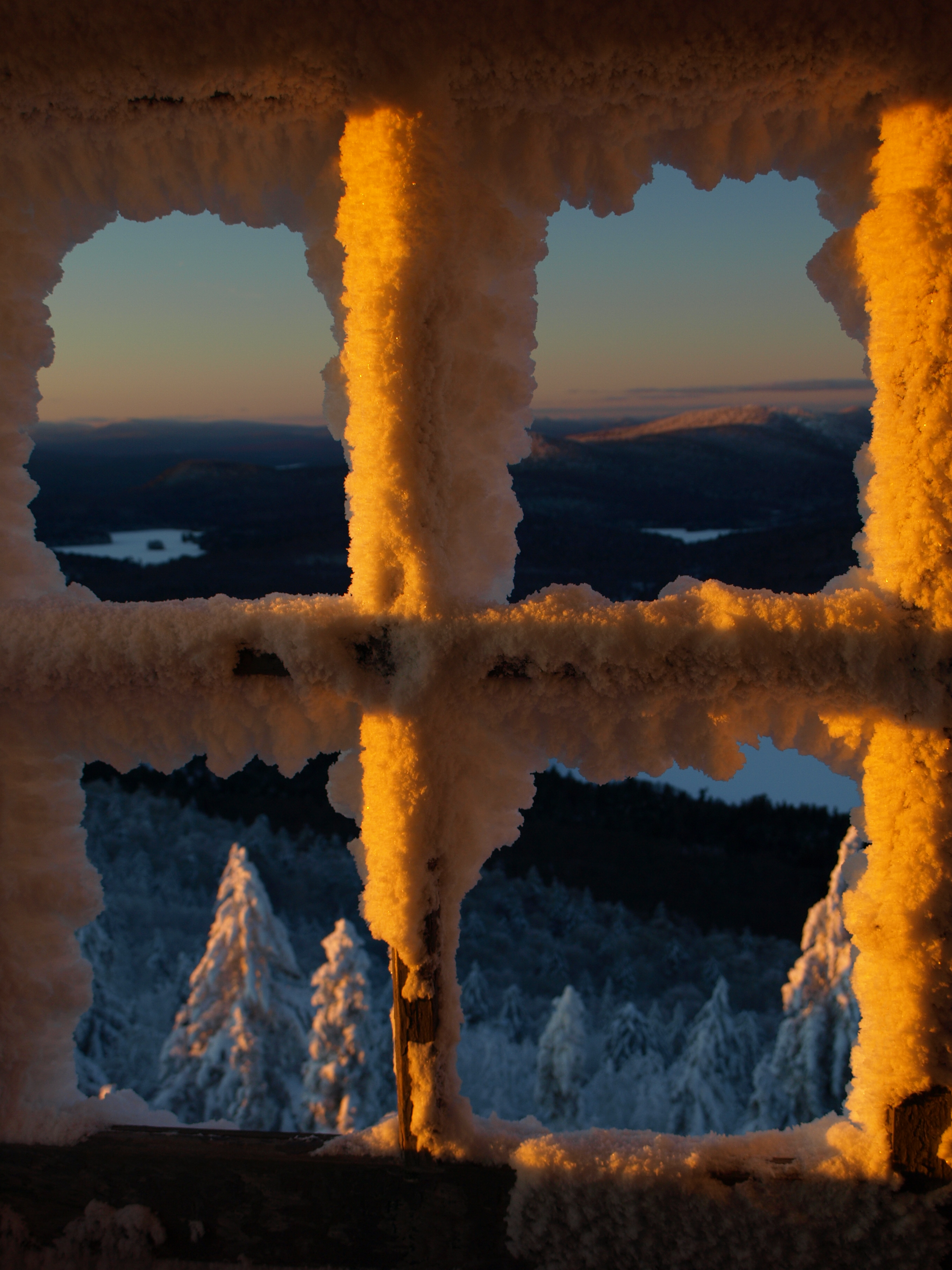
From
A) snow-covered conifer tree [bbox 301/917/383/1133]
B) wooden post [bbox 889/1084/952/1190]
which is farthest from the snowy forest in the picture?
wooden post [bbox 889/1084/952/1190]

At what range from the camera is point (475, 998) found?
1016cm

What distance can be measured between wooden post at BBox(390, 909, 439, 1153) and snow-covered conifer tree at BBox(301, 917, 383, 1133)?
448 centimetres

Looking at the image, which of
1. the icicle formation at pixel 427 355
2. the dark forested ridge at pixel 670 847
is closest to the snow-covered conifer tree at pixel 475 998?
the dark forested ridge at pixel 670 847

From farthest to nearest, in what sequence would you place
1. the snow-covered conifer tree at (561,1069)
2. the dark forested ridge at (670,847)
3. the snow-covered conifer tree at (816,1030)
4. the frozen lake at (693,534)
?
1. the frozen lake at (693,534)
2. the dark forested ridge at (670,847)
3. the snow-covered conifer tree at (561,1069)
4. the snow-covered conifer tree at (816,1030)

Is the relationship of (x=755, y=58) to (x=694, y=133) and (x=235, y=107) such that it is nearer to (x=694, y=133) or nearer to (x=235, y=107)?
(x=694, y=133)

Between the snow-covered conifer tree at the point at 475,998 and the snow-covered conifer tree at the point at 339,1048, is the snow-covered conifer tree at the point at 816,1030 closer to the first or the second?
the snow-covered conifer tree at the point at 339,1048

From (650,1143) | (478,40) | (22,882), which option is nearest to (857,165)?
(478,40)

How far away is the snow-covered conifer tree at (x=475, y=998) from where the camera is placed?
398 inches

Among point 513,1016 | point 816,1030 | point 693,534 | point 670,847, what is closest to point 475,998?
point 513,1016

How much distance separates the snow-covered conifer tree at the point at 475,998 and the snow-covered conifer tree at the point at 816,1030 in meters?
5.41

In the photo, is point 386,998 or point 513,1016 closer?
point 513,1016

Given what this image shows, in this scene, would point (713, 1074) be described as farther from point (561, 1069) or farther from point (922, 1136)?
point (922, 1136)

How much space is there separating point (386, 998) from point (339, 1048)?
7.01 meters

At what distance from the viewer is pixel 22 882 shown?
2.55 feet
